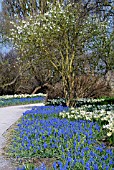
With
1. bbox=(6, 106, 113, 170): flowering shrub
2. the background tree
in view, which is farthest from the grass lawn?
the background tree

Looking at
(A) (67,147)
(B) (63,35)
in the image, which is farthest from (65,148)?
(B) (63,35)

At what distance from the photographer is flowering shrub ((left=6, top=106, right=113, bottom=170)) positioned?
4.22 metres

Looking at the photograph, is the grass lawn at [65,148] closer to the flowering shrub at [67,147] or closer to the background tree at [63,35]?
the flowering shrub at [67,147]

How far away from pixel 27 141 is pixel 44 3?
20.1m

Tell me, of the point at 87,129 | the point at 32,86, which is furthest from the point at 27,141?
the point at 32,86

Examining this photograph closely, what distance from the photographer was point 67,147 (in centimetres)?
522

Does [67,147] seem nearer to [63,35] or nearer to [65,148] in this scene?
[65,148]

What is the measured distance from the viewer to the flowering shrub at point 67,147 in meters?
4.22

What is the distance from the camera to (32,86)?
2569 cm

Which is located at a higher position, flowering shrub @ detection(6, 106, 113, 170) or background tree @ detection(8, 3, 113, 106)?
background tree @ detection(8, 3, 113, 106)

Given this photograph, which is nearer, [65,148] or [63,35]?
[65,148]

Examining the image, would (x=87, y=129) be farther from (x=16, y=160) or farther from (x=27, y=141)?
(x=16, y=160)

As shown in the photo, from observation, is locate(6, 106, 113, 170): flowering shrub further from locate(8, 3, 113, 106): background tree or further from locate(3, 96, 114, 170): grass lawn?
locate(8, 3, 113, 106): background tree

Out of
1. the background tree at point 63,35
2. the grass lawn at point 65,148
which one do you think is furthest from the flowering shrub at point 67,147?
the background tree at point 63,35
